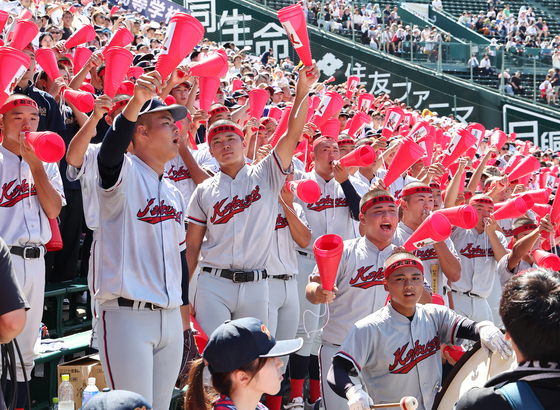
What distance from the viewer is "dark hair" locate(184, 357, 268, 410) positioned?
8.07 ft

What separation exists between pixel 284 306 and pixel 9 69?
2.50 m

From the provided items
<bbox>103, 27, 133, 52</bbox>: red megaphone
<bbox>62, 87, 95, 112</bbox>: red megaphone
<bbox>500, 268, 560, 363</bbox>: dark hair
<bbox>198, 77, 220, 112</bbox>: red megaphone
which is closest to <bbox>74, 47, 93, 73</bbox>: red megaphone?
<bbox>103, 27, 133, 52</bbox>: red megaphone

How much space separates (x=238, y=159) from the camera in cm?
417

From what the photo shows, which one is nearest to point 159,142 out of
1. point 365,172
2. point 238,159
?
point 238,159

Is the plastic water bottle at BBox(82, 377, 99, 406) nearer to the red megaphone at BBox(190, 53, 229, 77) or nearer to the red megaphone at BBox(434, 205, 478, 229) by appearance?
the red megaphone at BBox(190, 53, 229, 77)

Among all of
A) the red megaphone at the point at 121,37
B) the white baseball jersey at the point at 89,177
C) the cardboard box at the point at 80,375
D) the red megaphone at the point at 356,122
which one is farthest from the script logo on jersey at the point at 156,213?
the red megaphone at the point at 356,122

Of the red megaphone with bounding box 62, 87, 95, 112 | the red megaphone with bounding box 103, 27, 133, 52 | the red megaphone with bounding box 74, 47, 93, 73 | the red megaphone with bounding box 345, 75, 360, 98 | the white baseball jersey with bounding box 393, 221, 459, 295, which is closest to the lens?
the red megaphone with bounding box 62, 87, 95, 112

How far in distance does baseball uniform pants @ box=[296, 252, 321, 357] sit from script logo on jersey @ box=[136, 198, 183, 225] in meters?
2.20

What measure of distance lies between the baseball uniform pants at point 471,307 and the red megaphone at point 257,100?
8.69 feet

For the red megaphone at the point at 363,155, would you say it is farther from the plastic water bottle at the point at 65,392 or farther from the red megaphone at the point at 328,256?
the plastic water bottle at the point at 65,392

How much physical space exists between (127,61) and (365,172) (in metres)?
3.16

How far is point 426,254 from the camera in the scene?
5.28 m

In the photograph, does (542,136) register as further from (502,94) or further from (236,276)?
(236,276)

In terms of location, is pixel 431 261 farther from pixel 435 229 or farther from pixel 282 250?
pixel 282 250
